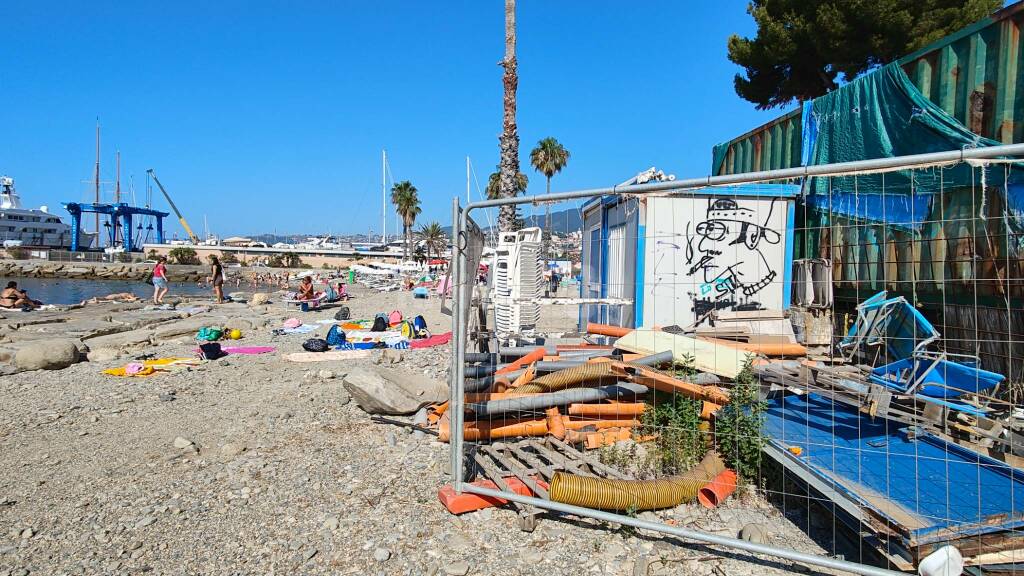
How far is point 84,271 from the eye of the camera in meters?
52.9

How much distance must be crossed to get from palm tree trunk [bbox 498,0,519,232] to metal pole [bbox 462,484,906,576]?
10.2m

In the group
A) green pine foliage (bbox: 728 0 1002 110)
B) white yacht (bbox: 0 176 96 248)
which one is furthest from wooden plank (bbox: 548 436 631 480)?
white yacht (bbox: 0 176 96 248)

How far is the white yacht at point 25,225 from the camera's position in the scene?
78.0 meters

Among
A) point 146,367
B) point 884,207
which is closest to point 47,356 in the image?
point 146,367

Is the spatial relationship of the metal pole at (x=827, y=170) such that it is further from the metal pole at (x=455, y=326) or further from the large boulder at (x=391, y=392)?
the large boulder at (x=391, y=392)

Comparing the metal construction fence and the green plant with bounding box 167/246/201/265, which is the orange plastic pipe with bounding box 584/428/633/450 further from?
the green plant with bounding box 167/246/201/265

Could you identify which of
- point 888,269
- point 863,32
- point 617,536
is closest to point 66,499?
point 617,536

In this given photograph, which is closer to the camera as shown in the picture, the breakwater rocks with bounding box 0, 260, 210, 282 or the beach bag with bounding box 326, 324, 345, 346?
the beach bag with bounding box 326, 324, 345, 346

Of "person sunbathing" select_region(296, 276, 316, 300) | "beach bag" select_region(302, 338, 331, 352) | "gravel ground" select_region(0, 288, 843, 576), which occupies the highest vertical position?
"person sunbathing" select_region(296, 276, 316, 300)

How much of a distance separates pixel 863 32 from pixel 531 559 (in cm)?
1882

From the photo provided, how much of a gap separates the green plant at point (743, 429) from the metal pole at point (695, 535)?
1.18 m

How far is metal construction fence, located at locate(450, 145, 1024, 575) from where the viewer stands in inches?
139

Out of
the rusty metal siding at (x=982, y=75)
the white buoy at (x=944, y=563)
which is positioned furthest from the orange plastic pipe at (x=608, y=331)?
the white buoy at (x=944, y=563)

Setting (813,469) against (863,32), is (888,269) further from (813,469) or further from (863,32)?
(863,32)
